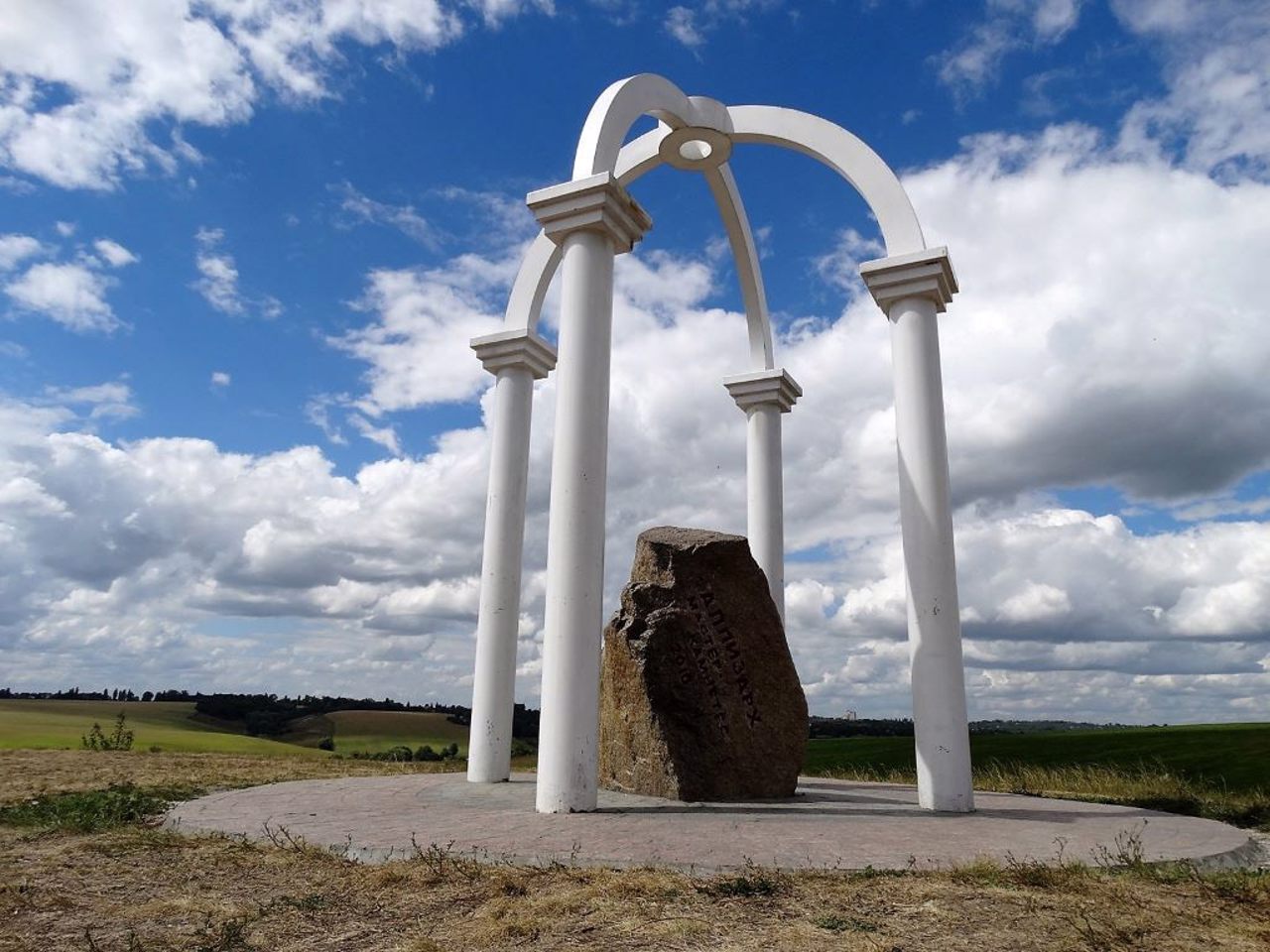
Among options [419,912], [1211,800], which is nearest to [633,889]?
[419,912]

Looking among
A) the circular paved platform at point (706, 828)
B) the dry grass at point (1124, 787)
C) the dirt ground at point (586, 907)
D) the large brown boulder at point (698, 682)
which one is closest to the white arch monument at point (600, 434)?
the circular paved platform at point (706, 828)

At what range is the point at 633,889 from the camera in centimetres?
498

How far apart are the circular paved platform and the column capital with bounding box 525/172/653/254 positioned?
580 cm

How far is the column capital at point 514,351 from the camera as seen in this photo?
39.9ft

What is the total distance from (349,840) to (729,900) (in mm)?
3184

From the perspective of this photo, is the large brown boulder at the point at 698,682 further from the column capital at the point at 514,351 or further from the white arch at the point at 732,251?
the white arch at the point at 732,251

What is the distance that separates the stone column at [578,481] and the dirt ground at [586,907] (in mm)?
2173

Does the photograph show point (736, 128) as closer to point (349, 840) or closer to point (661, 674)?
point (661, 674)

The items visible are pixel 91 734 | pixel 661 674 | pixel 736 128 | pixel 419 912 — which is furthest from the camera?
pixel 91 734

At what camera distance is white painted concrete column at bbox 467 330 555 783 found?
1137 cm

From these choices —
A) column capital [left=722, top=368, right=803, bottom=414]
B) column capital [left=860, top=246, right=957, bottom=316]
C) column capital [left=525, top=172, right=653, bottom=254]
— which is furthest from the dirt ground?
column capital [left=722, top=368, right=803, bottom=414]

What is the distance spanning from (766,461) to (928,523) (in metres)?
4.27

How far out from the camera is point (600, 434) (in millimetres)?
9000

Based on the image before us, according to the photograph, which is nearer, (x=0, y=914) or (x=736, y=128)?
(x=0, y=914)
